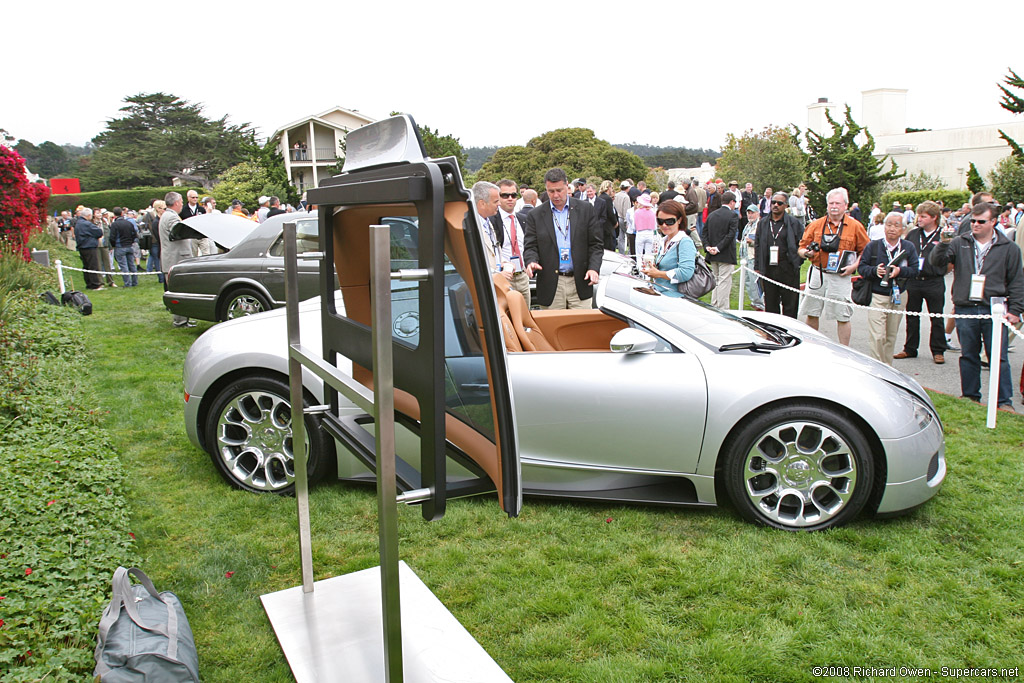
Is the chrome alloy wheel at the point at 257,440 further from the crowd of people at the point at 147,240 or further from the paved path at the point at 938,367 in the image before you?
the crowd of people at the point at 147,240

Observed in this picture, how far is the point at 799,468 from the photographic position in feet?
14.0

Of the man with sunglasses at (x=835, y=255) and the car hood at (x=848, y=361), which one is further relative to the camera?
the man with sunglasses at (x=835, y=255)

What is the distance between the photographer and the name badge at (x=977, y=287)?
7027 millimetres

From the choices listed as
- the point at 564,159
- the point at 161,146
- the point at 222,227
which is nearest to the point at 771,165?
the point at 564,159

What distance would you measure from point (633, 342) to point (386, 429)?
2.61m

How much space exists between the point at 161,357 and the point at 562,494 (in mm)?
6847

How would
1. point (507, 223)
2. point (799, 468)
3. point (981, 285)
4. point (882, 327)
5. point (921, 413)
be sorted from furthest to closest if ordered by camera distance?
1. point (507, 223)
2. point (882, 327)
3. point (981, 285)
4. point (921, 413)
5. point (799, 468)

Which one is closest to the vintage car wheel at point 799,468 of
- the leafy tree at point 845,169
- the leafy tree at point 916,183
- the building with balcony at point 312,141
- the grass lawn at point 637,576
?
the grass lawn at point 637,576

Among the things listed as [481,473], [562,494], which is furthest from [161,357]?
[481,473]

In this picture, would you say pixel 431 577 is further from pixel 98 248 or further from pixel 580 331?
pixel 98 248

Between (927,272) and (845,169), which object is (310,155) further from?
(927,272)

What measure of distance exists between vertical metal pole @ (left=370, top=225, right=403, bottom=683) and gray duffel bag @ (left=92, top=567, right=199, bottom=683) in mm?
1025

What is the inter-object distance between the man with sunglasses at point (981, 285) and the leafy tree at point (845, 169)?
2925cm

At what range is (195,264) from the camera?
10.2m
